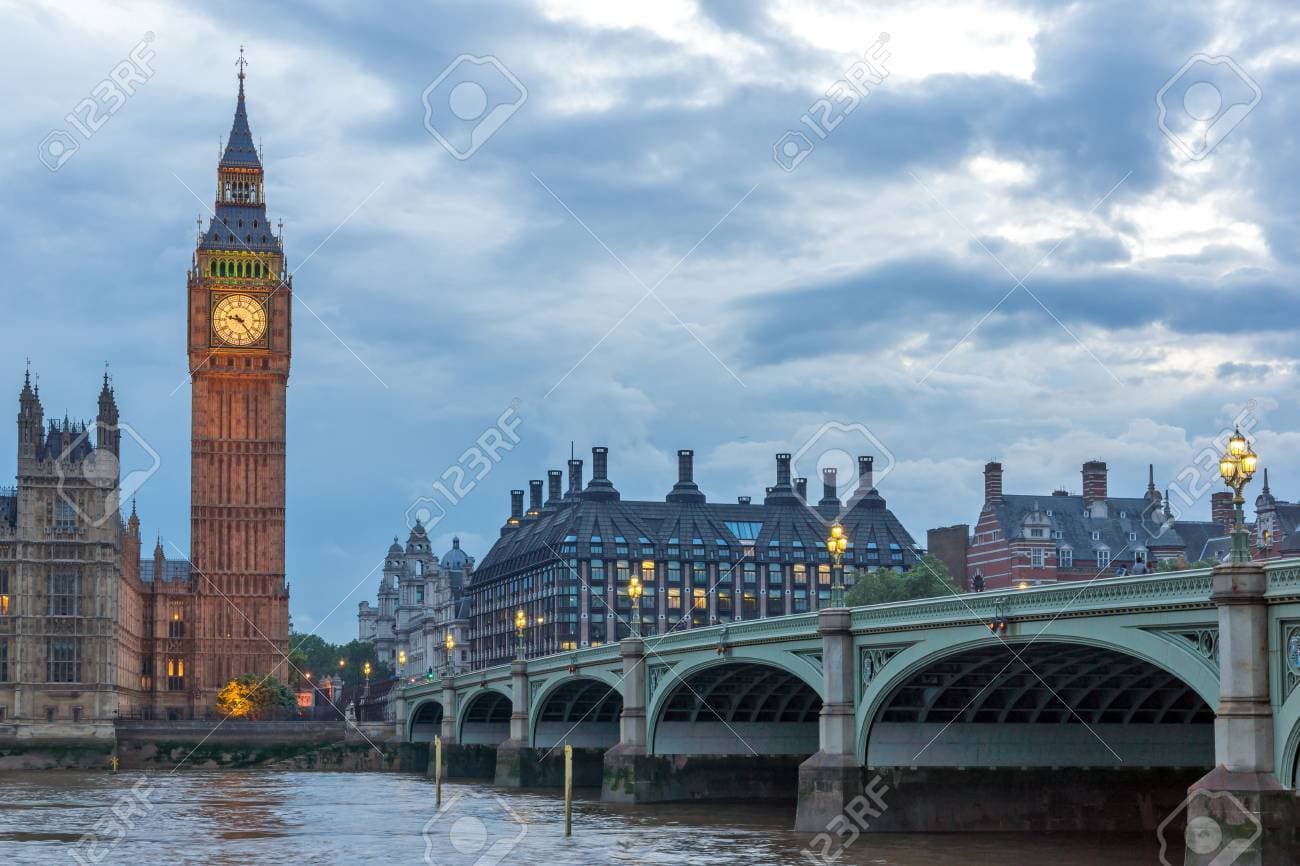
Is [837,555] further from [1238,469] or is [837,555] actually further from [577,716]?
[577,716]

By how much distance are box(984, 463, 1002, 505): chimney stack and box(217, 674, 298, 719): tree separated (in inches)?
2551

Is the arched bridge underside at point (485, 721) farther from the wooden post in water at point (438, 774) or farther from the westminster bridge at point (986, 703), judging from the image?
the wooden post in water at point (438, 774)

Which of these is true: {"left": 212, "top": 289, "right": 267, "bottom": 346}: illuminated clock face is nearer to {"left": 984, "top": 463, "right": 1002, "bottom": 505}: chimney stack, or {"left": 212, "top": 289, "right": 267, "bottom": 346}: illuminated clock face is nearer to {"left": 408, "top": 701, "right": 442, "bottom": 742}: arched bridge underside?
{"left": 408, "top": 701, "right": 442, "bottom": 742}: arched bridge underside

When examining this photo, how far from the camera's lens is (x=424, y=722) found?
498 ft

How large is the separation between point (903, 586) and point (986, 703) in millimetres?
76374


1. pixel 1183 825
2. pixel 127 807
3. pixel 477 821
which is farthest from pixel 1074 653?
pixel 127 807

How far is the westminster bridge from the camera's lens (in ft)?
137

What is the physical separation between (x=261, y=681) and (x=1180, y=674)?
13462cm

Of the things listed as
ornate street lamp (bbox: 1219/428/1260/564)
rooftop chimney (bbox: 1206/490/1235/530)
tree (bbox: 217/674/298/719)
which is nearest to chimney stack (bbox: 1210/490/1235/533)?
rooftop chimney (bbox: 1206/490/1235/530)

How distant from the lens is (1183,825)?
6425cm

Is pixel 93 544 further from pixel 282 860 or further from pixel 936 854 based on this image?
pixel 936 854

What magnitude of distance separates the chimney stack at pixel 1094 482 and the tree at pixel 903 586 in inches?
517

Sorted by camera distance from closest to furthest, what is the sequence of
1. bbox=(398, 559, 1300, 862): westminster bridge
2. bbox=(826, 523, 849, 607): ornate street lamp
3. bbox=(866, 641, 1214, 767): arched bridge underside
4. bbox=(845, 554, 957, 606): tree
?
1. bbox=(398, 559, 1300, 862): westminster bridge
2. bbox=(826, 523, 849, 607): ornate street lamp
3. bbox=(866, 641, 1214, 767): arched bridge underside
4. bbox=(845, 554, 957, 606): tree

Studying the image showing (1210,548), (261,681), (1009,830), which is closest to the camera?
(1009,830)
